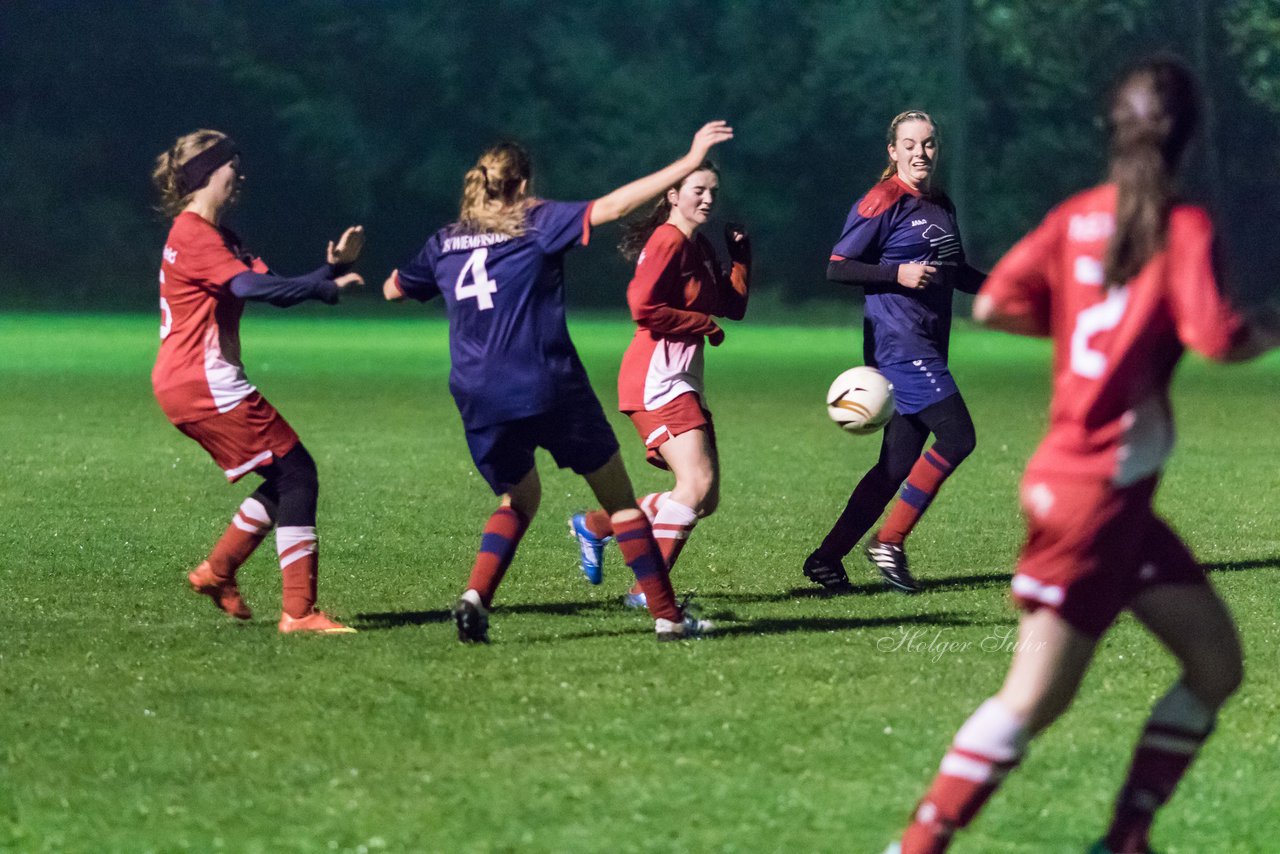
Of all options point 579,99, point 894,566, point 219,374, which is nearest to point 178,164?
point 219,374

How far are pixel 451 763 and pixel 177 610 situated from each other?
2.93 m

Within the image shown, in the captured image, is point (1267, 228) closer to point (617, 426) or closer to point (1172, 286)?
point (617, 426)

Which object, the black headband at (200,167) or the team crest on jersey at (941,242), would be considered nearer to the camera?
the black headband at (200,167)

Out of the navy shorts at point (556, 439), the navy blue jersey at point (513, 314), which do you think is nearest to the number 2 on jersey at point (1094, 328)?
the navy blue jersey at point (513, 314)

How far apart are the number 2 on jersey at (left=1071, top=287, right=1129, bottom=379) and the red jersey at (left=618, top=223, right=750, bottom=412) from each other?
147 inches

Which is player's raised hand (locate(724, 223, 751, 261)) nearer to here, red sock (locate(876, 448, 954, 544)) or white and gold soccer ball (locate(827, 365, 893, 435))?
white and gold soccer ball (locate(827, 365, 893, 435))

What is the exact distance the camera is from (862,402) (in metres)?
8.16

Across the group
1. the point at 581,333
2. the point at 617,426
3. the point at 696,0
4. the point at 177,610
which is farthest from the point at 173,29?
the point at 177,610

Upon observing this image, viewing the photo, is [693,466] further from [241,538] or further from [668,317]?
[241,538]

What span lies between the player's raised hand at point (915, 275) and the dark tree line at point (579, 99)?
3981 cm

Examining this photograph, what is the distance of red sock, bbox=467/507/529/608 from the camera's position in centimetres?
686

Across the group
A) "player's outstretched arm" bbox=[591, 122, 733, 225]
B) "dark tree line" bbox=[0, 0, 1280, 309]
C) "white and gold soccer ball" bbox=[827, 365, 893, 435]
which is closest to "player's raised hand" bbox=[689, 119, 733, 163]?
"player's outstretched arm" bbox=[591, 122, 733, 225]

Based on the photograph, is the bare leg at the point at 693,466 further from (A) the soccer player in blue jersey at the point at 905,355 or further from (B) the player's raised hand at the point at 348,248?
(B) the player's raised hand at the point at 348,248

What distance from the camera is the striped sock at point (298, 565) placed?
718 centimetres
